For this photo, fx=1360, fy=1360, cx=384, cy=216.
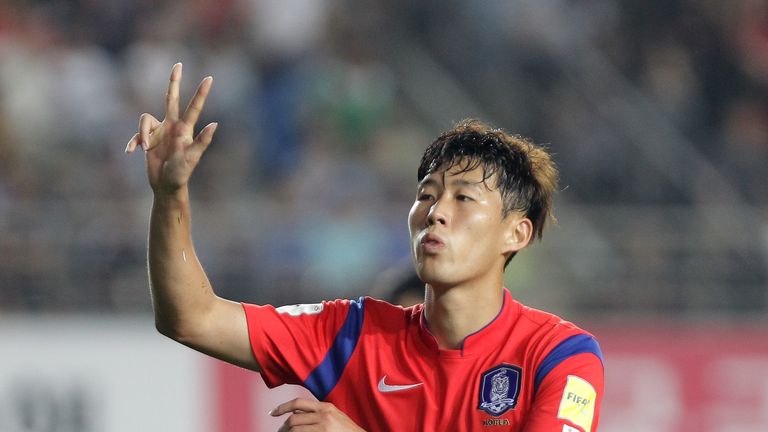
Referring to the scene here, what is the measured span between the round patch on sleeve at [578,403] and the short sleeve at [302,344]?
2.47ft

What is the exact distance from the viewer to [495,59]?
12.0m

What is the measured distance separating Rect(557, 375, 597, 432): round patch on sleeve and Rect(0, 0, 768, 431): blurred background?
508 cm

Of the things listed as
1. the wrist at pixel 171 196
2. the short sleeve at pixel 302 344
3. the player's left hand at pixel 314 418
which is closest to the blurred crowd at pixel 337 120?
the short sleeve at pixel 302 344

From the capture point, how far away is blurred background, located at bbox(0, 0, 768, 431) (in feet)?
31.7

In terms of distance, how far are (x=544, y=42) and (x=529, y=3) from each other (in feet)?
1.63

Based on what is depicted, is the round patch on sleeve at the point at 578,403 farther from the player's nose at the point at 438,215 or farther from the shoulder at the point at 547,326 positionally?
the player's nose at the point at 438,215

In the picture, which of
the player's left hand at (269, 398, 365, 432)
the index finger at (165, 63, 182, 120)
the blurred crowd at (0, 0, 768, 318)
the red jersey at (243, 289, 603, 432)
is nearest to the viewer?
the index finger at (165, 63, 182, 120)

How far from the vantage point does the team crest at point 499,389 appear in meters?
4.23

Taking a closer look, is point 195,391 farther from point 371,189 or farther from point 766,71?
point 766,71

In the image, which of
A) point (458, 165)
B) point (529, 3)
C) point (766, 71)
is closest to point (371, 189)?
point (529, 3)

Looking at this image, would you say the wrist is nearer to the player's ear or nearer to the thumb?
the thumb

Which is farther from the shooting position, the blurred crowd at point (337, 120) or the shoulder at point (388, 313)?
the blurred crowd at point (337, 120)

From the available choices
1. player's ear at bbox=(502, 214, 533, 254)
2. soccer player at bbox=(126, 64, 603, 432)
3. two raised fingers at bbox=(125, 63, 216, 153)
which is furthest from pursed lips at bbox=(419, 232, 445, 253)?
two raised fingers at bbox=(125, 63, 216, 153)

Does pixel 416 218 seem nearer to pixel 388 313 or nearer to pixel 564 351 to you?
pixel 388 313
